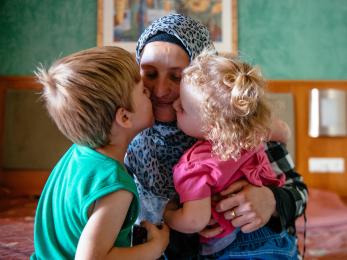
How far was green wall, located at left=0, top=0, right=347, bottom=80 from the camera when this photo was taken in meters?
2.77

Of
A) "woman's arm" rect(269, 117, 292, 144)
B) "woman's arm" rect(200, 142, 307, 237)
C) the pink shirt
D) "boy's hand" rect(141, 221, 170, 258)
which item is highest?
"woman's arm" rect(269, 117, 292, 144)

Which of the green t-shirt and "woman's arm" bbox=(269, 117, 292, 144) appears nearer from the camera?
the green t-shirt

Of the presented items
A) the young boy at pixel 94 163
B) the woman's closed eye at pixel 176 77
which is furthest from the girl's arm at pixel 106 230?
the woman's closed eye at pixel 176 77

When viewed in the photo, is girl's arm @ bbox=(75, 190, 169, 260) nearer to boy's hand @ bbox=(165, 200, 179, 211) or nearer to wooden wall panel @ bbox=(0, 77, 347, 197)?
boy's hand @ bbox=(165, 200, 179, 211)

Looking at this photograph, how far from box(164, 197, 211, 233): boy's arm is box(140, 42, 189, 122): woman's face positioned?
10.6 inches

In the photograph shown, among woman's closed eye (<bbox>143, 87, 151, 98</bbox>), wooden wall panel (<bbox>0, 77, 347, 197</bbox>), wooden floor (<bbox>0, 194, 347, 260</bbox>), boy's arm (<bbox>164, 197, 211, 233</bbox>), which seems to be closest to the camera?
boy's arm (<bbox>164, 197, 211, 233</bbox>)

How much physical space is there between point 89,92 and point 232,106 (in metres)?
0.30

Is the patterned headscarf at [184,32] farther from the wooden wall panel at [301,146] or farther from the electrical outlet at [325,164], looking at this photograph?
the electrical outlet at [325,164]

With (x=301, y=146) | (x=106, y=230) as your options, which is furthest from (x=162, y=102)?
(x=301, y=146)

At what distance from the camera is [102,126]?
0.79 m

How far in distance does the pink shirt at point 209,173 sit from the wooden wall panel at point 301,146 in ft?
6.60

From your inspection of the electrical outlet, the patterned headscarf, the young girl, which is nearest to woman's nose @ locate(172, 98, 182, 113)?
the young girl

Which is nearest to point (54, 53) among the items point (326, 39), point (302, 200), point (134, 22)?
point (134, 22)

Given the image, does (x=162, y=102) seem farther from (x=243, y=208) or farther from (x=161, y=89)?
(x=243, y=208)
